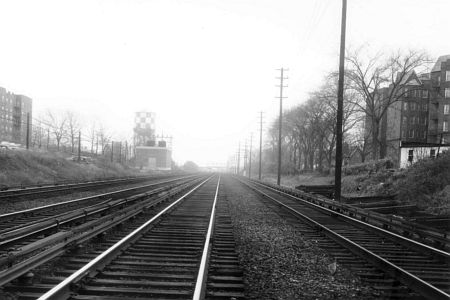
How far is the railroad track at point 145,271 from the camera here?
531 centimetres

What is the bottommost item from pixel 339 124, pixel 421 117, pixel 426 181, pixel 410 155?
pixel 426 181

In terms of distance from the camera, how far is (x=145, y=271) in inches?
259

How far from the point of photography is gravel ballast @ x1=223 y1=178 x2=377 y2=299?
5.90 meters

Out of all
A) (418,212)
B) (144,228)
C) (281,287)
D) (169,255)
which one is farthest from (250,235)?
(418,212)

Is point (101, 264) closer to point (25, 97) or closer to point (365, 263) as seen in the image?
point (365, 263)

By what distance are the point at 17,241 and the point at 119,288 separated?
3.59m

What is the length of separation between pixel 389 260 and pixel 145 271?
474 centimetres

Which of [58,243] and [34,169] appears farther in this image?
[34,169]

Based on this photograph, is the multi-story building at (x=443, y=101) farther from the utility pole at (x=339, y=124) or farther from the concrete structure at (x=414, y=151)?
the utility pole at (x=339, y=124)

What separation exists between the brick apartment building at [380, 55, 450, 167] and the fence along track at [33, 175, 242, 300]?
81.1 ft

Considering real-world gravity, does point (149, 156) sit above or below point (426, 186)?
above

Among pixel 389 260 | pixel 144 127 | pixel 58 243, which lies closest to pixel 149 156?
pixel 144 127

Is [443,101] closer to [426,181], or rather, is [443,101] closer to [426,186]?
[426,181]

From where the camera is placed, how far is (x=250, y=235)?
429 inches
